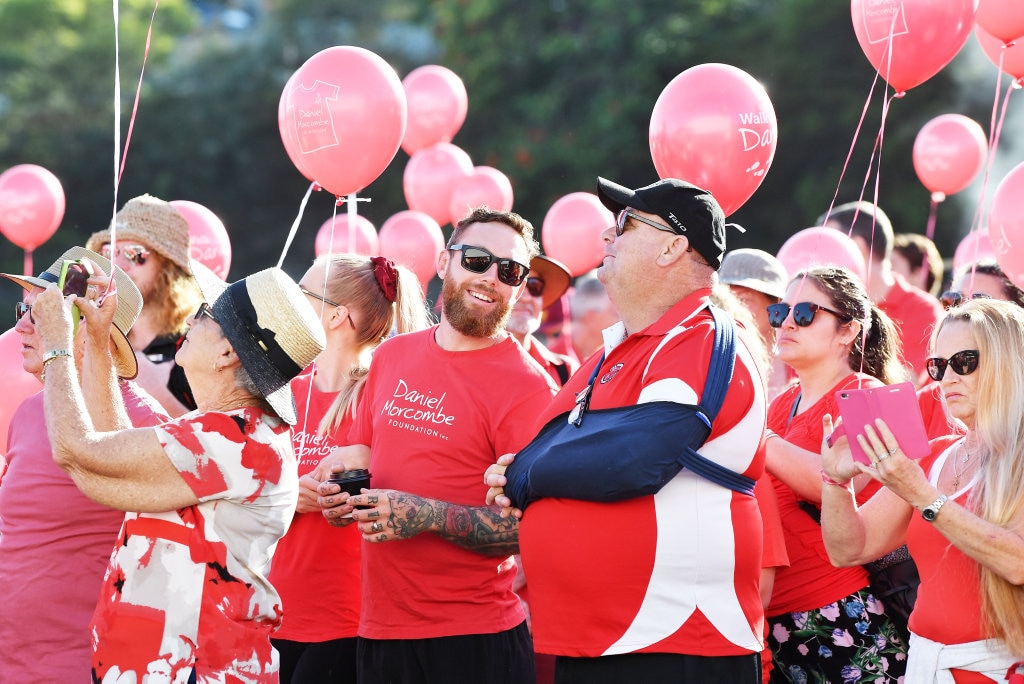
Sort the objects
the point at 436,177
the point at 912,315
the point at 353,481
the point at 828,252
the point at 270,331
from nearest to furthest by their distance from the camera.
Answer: the point at 270,331 → the point at 353,481 → the point at 912,315 → the point at 828,252 → the point at 436,177

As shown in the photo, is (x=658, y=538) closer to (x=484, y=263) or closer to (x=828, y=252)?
(x=484, y=263)

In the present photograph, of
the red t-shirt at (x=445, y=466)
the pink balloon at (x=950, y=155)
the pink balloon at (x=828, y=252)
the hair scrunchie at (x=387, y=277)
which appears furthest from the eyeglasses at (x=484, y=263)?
the pink balloon at (x=950, y=155)

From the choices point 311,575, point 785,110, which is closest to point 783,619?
point 311,575

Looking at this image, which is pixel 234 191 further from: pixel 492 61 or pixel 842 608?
pixel 842 608

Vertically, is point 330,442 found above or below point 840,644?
above

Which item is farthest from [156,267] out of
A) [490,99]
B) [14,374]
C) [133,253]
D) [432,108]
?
[490,99]

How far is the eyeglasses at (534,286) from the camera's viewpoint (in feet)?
18.0

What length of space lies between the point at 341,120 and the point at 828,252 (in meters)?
2.48

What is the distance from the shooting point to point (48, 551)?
337 centimetres

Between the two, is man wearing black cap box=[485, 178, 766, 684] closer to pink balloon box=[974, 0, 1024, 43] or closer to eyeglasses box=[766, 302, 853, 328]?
eyeglasses box=[766, 302, 853, 328]

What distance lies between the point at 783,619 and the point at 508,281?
1359 millimetres

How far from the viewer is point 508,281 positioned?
3652 millimetres

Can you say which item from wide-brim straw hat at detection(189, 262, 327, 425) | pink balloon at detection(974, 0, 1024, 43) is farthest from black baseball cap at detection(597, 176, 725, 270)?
pink balloon at detection(974, 0, 1024, 43)

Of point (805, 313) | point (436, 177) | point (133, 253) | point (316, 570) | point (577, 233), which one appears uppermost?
point (436, 177)
